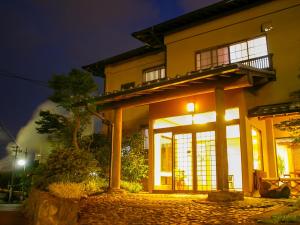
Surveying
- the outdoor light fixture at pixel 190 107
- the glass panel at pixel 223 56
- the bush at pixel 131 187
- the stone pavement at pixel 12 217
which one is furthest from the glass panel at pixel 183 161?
the stone pavement at pixel 12 217

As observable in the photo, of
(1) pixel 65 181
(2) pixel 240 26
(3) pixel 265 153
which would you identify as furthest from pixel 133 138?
(2) pixel 240 26

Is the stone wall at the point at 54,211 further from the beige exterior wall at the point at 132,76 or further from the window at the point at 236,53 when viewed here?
the window at the point at 236,53

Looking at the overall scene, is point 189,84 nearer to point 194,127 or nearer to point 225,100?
point 225,100

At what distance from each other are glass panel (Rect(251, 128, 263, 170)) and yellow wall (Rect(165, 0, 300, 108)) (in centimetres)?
Answer: 110

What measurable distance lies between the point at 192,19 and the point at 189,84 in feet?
15.0

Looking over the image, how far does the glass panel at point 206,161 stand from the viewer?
37.7 feet

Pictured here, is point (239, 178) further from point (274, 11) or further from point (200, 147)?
point (274, 11)

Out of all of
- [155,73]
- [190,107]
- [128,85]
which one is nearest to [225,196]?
[190,107]

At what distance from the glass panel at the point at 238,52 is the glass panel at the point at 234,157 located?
2.99m

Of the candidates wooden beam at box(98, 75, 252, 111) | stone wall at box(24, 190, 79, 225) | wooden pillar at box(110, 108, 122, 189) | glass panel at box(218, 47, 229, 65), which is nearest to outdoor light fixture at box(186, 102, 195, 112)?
wooden beam at box(98, 75, 252, 111)

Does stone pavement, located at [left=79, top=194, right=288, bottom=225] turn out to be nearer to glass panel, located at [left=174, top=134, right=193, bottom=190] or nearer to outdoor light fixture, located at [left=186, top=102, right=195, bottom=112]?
glass panel, located at [left=174, top=134, right=193, bottom=190]

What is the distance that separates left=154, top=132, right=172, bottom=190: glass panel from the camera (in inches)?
500

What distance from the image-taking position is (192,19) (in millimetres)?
14047

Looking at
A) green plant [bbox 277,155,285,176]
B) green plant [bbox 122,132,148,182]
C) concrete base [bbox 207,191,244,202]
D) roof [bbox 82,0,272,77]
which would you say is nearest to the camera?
concrete base [bbox 207,191,244,202]
